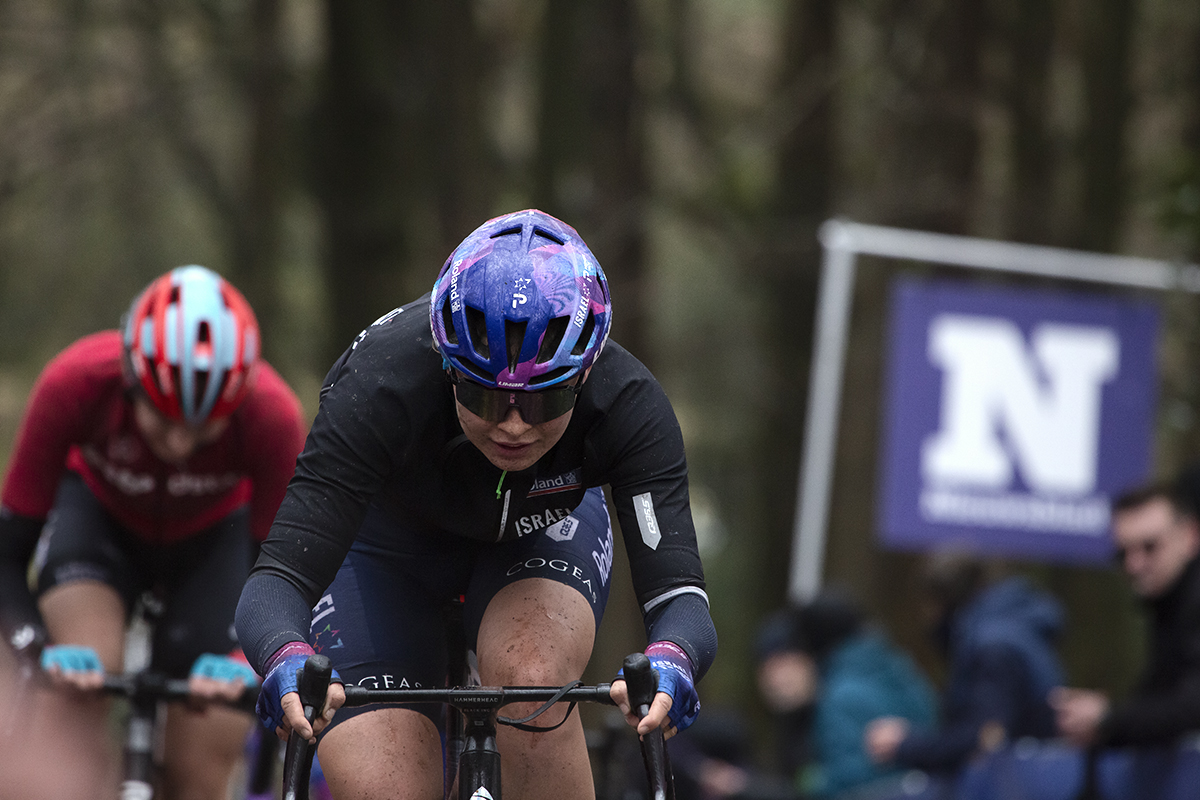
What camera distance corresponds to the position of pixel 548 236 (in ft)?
12.2

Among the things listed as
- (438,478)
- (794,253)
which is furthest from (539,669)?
(794,253)

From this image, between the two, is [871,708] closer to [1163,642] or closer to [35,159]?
[1163,642]

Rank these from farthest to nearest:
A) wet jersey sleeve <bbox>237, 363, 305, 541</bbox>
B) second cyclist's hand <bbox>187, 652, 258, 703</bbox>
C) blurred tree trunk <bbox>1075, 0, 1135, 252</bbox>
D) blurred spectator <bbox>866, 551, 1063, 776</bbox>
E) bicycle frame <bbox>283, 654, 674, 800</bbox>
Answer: blurred tree trunk <bbox>1075, 0, 1135, 252</bbox> < blurred spectator <bbox>866, 551, 1063, 776</bbox> < wet jersey sleeve <bbox>237, 363, 305, 541</bbox> < second cyclist's hand <bbox>187, 652, 258, 703</bbox> < bicycle frame <bbox>283, 654, 674, 800</bbox>

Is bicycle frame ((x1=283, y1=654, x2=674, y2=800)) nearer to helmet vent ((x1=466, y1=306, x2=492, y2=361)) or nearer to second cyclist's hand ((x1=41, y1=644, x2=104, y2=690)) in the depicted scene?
helmet vent ((x1=466, y1=306, x2=492, y2=361))

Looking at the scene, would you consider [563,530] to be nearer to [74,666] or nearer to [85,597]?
[74,666]

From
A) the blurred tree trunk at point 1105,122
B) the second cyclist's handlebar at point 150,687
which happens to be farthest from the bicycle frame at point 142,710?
the blurred tree trunk at point 1105,122

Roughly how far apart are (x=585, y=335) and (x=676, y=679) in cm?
A: 79

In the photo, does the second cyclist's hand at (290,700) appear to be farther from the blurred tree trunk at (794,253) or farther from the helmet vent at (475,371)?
the blurred tree trunk at (794,253)

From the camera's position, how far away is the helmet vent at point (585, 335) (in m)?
3.60

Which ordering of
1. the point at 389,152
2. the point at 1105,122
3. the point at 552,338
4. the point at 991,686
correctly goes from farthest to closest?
the point at 1105,122
the point at 389,152
the point at 991,686
the point at 552,338

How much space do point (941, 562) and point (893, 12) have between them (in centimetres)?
724

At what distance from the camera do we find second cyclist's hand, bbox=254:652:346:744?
3332 mm

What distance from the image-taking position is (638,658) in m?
3.32

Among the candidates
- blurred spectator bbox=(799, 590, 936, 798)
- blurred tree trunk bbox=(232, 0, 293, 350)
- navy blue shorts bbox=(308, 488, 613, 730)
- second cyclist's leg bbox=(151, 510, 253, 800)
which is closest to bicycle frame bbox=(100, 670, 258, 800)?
second cyclist's leg bbox=(151, 510, 253, 800)
